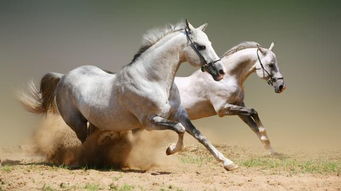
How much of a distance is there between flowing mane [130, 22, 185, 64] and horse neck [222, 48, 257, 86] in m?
1.84

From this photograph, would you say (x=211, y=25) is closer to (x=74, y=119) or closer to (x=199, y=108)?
(x=199, y=108)

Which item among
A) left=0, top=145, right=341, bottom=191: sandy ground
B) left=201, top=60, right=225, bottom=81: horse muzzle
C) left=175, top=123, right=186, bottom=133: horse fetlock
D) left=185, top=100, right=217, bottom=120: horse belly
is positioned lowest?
left=0, top=145, right=341, bottom=191: sandy ground

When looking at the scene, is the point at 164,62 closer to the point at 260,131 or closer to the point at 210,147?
the point at 210,147

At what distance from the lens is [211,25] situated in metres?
10.4

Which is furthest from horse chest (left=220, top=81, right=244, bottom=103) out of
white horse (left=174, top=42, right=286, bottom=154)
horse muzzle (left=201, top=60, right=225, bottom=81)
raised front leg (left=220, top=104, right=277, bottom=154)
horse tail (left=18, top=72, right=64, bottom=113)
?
horse tail (left=18, top=72, right=64, bottom=113)

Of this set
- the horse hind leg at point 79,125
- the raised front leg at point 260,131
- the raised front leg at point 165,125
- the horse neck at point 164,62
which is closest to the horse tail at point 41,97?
the horse hind leg at point 79,125

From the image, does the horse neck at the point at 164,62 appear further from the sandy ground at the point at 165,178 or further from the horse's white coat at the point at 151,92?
the sandy ground at the point at 165,178

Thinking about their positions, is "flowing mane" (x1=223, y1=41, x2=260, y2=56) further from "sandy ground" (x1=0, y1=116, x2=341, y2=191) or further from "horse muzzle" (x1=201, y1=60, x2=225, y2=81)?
"horse muzzle" (x1=201, y1=60, x2=225, y2=81)

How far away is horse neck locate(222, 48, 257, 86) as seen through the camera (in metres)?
8.01

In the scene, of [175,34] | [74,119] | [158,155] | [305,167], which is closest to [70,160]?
[74,119]

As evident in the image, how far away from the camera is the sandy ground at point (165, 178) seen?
16.4ft

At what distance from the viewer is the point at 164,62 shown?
610 cm

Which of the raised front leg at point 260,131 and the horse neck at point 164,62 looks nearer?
the horse neck at point 164,62

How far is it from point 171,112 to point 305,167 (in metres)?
1.77
